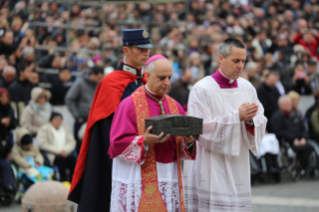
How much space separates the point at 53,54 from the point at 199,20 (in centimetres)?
750

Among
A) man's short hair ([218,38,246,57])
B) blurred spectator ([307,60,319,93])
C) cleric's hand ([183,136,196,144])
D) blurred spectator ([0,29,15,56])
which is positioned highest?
blurred spectator ([0,29,15,56])

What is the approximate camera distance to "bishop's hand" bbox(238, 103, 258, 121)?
15.1ft

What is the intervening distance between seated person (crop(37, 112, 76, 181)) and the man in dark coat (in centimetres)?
414

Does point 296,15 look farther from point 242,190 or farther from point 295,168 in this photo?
point 242,190

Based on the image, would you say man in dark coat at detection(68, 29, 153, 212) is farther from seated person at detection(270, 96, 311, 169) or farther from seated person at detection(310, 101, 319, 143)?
seated person at detection(310, 101, 319, 143)

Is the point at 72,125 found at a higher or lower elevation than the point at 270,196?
higher

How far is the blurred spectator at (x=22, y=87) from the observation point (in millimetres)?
10461

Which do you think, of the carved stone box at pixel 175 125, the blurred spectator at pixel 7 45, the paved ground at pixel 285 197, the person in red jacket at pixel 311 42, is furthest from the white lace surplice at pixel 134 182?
the person in red jacket at pixel 311 42

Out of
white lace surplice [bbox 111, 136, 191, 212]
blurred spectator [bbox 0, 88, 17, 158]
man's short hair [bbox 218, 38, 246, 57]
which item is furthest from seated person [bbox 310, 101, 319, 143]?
white lace surplice [bbox 111, 136, 191, 212]

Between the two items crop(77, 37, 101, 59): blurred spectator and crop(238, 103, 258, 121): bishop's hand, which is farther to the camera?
crop(77, 37, 101, 59): blurred spectator

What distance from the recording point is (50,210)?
6.15 metres

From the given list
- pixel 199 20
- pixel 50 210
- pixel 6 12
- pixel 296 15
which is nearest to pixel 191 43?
pixel 199 20

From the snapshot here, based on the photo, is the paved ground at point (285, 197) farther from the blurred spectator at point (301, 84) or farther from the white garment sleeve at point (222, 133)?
the white garment sleeve at point (222, 133)

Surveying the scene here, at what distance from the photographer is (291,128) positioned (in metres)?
10.7
